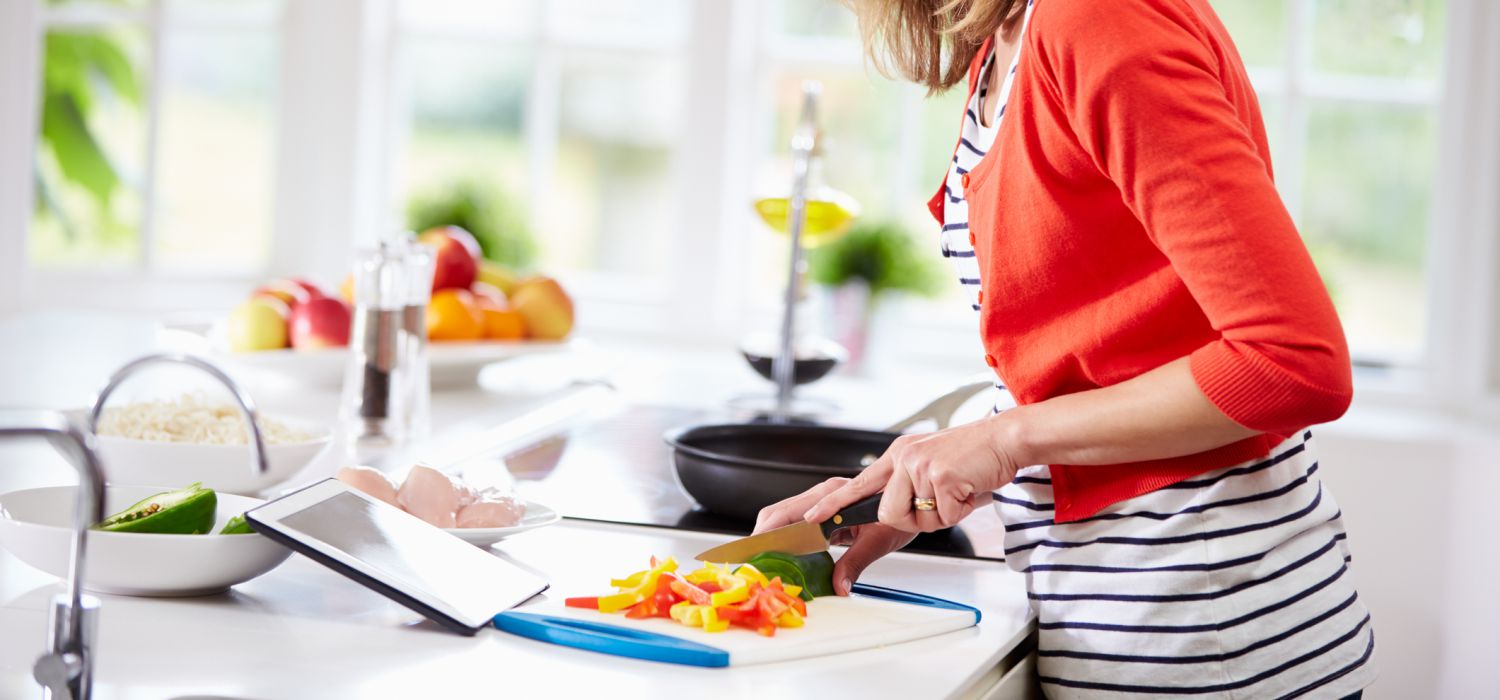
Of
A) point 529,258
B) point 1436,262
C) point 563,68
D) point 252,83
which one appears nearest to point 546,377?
point 529,258

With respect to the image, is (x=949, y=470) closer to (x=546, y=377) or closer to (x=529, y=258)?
(x=546, y=377)

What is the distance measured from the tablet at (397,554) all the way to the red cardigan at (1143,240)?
1.35ft

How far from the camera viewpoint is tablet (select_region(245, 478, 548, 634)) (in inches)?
37.7

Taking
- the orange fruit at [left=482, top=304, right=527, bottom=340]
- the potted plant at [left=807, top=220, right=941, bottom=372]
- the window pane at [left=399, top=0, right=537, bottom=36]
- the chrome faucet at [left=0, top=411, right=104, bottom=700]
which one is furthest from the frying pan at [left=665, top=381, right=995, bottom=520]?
the window pane at [left=399, top=0, right=537, bottom=36]

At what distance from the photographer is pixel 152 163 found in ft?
9.78

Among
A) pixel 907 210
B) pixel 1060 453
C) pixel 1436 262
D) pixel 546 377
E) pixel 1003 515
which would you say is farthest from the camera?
pixel 907 210

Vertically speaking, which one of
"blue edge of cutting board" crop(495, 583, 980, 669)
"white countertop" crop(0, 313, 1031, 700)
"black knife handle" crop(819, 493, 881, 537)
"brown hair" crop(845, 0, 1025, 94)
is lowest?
"white countertop" crop(0, 313, 1031, 700)

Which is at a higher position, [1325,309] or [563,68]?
[563,68]

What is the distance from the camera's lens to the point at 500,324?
2.21 metres

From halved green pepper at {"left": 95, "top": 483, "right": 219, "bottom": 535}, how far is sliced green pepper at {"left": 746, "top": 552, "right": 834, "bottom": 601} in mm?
397

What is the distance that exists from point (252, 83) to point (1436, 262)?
245 centimetres

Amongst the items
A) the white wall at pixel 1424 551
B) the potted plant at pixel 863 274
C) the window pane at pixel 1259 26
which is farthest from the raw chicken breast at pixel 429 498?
the window pane at pixel 1259 26

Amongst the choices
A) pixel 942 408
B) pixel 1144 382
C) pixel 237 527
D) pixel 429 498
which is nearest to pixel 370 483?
pixel 429 498

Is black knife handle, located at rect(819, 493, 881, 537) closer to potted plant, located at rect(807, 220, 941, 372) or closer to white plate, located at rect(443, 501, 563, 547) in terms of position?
white plate, located at rect(443, 501, 563, 547)
